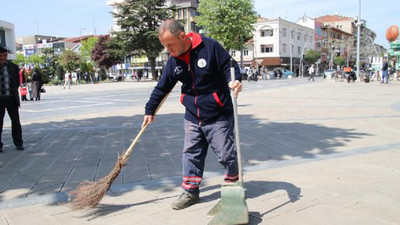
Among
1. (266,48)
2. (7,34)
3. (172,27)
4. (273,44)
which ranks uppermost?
(7,34)

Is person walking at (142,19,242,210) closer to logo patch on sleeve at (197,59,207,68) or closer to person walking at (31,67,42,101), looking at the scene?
logo patch on sleeve at (197,59,207,68)

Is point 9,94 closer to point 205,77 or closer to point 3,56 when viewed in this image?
point 3,56

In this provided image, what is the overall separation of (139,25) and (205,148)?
44496mm

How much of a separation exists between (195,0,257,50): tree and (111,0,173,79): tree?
5.37 metres

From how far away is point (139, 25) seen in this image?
150 feet

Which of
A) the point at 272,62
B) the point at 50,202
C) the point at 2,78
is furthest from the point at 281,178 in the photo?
the point at 272,62

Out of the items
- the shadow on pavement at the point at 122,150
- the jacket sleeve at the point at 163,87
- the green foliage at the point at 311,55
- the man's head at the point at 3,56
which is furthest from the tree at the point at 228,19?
the jacket sleeve at the point at 163,87

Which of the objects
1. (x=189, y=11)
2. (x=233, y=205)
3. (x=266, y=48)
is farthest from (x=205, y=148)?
(x=189, y=11)

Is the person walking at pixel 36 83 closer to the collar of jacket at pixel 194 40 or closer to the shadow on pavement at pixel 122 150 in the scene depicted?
the shadow on pavement at pixel 122 150

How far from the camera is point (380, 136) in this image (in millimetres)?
6609

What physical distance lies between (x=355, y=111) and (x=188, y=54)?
8.36 m

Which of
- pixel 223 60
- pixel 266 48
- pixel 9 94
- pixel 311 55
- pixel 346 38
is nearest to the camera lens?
pixel 223 60

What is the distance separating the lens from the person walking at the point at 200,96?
3.11 meters

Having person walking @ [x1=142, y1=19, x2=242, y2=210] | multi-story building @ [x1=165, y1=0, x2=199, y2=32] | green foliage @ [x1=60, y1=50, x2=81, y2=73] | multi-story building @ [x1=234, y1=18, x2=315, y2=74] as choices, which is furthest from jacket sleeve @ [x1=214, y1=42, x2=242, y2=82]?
multi-story building @ [x1=165, y1=0, x2=199, y2=32]
